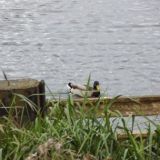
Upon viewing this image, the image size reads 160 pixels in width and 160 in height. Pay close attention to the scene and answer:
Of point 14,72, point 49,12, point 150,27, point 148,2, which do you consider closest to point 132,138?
point 14,72

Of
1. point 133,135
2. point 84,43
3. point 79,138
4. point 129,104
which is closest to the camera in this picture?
point 79,138

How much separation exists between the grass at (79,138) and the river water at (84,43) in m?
9.18

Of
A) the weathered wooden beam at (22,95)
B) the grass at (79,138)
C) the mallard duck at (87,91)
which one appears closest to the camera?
the grass at (79,138)

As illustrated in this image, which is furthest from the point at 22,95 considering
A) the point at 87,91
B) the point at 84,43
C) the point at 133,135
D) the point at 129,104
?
the point at 84,43

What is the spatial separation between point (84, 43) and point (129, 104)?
49.6ft

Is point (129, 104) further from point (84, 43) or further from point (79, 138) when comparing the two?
point (84, 43)

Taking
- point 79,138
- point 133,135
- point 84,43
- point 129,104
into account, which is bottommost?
point 84,43

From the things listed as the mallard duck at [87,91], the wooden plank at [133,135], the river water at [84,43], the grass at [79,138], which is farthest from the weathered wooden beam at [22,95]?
the river water at [84,43]

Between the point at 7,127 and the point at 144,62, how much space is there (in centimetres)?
1355

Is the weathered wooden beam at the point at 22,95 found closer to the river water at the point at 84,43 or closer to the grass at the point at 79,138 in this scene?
the grass at the point at 79,138

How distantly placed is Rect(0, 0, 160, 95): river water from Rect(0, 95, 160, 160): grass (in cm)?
918

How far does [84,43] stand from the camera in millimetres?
20531

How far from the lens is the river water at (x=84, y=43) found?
16.2 m

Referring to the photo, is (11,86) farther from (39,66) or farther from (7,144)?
(39,66)
